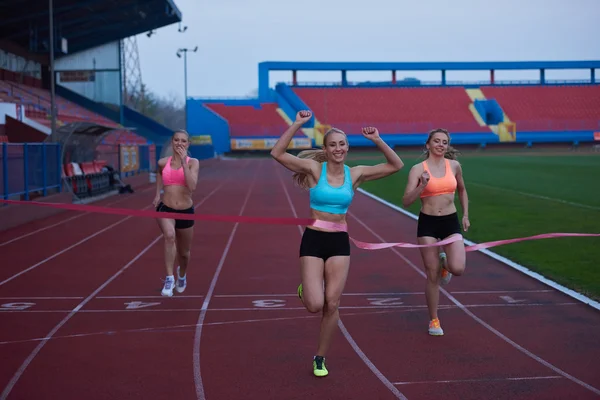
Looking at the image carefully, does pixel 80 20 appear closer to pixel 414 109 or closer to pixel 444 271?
pixel 444 271

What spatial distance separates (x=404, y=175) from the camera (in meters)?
40.0

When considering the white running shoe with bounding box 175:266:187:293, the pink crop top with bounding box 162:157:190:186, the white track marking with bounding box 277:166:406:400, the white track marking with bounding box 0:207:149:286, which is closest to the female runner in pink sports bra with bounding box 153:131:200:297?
the pink crop top with bounding box 162:157:190:186

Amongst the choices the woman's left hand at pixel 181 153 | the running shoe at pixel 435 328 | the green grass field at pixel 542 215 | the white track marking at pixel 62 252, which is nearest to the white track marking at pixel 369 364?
the running shoe at pixel 435 328

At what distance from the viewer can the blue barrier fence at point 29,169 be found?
17.2 metres

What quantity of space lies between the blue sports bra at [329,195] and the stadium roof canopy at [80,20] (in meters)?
32.8

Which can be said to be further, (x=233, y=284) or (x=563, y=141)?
(x=563, y=141)

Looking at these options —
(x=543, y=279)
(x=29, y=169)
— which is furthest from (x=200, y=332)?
(x=29, y=169)

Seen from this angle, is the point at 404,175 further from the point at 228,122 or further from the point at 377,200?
the point at 228,122

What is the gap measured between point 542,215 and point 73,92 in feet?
117

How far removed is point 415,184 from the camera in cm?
700

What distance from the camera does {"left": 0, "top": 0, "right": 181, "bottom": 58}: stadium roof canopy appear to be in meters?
37.2

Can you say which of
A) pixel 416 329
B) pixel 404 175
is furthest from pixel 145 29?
pixel 416 329

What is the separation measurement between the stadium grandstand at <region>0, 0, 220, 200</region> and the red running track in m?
9.67

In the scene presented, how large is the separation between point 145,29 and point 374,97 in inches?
1495
